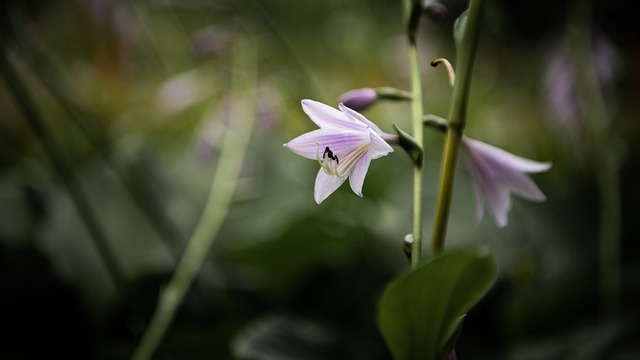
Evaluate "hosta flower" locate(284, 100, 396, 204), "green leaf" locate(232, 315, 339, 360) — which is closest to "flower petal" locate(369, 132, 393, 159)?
"hosta flower" locate(284, 100, 396, 204)

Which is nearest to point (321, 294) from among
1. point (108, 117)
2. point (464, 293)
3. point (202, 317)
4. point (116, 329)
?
point (202, 317)

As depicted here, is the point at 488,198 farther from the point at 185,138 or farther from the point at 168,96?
the point at 185,138

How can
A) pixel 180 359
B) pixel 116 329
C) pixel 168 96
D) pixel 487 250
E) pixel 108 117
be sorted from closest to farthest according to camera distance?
1. pixel 487 250
2. pixel 180 359
3. pixel 116 329
4. pixel 168 96
5. pixel 108 117

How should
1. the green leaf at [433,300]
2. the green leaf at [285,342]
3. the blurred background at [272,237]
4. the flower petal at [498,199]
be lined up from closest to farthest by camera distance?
the green leaf at [433,300]
the flower petal at [498,199]
the green leaf at [285,342]
the blurred background at [272,237]

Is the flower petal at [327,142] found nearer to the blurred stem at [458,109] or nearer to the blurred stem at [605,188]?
the blurred stem at [458,109]

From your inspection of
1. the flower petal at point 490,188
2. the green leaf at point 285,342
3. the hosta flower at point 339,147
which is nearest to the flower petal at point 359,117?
the hosta flower at point 339,147

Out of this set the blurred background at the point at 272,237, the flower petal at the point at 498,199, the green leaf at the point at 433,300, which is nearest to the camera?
the green leaf at the point at 433,300

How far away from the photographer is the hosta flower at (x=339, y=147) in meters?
0.35

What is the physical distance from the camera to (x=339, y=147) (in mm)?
379

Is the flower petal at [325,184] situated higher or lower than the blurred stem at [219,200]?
higher

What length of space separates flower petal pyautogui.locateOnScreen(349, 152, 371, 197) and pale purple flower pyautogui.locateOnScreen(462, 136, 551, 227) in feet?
0.28

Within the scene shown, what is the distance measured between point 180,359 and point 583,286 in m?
0.53

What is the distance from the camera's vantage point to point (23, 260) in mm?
813

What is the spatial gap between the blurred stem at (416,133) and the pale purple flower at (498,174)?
5 centimetres
